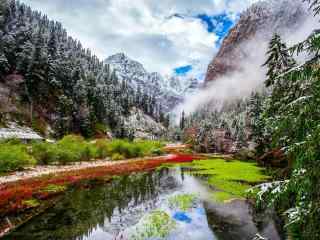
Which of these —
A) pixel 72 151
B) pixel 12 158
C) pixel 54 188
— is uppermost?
pixel 72 151

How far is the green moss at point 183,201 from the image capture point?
24.8 metres

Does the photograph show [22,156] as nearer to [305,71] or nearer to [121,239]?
[121,239]

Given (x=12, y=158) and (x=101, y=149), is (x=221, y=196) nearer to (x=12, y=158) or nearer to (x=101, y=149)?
(x=12, y=158)

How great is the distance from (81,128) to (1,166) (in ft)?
195

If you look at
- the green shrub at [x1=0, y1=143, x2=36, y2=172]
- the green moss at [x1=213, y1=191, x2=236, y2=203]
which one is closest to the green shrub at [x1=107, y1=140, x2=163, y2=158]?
the green shrub at [x1=0, y1=143, x2=36, y2=172]

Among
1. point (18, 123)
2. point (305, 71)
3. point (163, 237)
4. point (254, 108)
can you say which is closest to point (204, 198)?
point (163, 237)

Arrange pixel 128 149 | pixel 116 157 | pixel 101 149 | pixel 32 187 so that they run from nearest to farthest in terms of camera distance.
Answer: pixel 32 187 → pixel 101 149 → pixel 116 157 → pixel 128 149

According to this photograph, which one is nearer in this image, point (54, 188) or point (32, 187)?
point (32, 187)

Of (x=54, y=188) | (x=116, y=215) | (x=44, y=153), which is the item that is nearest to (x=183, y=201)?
(x=116, y=215)

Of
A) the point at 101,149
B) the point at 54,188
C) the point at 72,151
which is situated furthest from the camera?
the point at 101,149

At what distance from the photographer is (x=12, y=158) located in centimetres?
3900

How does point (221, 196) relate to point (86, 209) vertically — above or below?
above

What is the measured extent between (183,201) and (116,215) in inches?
288

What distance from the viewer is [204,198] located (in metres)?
27.6
